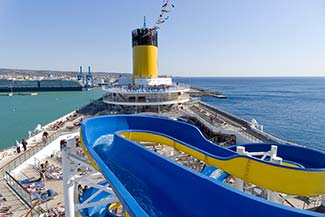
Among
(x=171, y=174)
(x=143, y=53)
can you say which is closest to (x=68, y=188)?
(x=171, y=174)

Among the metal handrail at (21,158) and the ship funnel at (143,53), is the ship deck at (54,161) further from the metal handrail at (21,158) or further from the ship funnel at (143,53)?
the ship funnel at (143,53)

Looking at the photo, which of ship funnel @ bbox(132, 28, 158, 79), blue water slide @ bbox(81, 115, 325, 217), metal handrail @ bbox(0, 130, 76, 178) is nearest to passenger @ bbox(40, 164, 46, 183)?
metal handrail @ bbox(0, 130, 76, 178)

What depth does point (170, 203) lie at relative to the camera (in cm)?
536

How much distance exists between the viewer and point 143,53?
33406mm

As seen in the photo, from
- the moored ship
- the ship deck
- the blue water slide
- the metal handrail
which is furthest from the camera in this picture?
the metal handrail

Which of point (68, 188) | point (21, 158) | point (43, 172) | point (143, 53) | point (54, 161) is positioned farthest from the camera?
point (143, 53)

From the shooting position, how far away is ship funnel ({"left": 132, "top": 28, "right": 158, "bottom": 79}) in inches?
1308

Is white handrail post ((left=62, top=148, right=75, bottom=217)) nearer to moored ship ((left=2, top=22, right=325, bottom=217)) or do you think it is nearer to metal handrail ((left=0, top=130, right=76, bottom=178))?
moored ship ((left=2, top=22, right=325, bottom=217))

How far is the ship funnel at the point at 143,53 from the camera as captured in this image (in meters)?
33.2

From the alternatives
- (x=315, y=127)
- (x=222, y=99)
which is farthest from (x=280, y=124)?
(x=222, y=99)

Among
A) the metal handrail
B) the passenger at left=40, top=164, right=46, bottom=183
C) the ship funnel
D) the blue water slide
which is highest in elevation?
the ship funnel

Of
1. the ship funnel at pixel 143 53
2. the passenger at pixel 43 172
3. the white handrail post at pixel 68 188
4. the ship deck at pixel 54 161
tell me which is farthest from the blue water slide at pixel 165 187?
the ship funnel at pixel 143 53

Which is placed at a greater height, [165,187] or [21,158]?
[165,187]

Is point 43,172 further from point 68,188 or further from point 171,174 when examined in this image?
point 171,174
